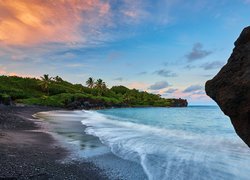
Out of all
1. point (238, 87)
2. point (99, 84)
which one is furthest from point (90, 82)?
point (238, 87)

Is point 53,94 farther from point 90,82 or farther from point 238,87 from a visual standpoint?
point 238,87

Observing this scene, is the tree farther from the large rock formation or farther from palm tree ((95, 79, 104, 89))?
the large rock formation

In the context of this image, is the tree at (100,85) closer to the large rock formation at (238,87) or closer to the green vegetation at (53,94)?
the green vegetation at (53,94)

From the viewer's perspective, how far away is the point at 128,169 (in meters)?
12.6

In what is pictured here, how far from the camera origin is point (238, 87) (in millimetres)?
7410

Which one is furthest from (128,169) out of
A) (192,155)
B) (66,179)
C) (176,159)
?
(192,155)

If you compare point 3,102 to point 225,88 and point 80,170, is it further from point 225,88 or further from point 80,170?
point 225,88

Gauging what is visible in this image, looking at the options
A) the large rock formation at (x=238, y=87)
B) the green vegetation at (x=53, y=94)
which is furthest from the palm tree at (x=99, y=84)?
the large rock formation at (x=238, y=87)

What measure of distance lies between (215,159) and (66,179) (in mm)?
9854

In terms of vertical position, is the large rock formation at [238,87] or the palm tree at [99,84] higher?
the palm tree at [99,84]

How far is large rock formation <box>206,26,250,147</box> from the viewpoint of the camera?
7320 mm

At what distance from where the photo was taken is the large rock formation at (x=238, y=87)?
7320 mm

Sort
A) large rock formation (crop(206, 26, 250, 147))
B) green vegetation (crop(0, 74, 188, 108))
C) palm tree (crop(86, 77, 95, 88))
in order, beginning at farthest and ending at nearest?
palm tree (crop(86, 77, 95, 88))
green vegetation (crop(0, 74, 188, 108))
large rock formation (crop(206, 26, 250, 147))

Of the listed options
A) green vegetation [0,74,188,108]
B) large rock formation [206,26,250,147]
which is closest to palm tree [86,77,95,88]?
green vegetation [0,74,188,108]
